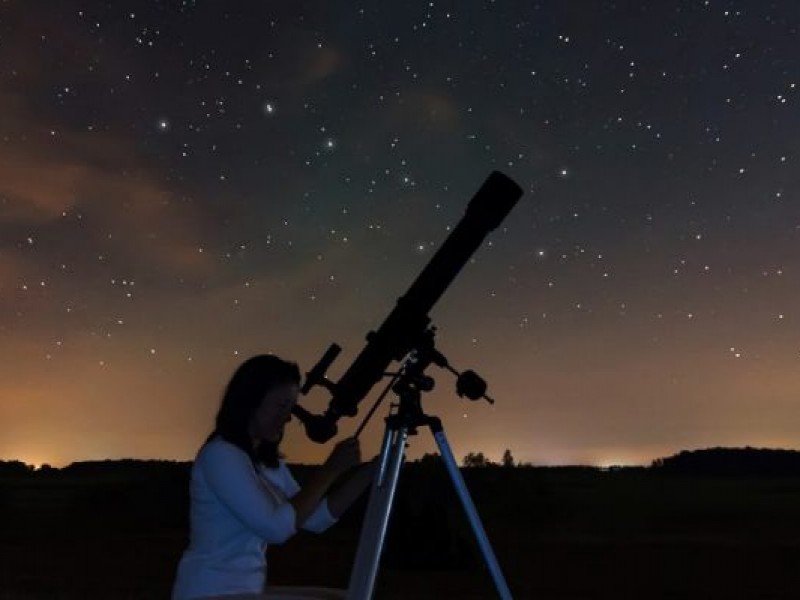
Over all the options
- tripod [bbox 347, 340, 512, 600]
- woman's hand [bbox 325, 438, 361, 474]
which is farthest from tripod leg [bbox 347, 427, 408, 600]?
woman's hand [bbox 325, 438, 361, 474]

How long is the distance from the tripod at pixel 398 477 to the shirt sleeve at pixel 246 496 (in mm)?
242

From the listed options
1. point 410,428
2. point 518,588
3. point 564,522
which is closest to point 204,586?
point 410,428

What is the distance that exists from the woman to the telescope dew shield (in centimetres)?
49

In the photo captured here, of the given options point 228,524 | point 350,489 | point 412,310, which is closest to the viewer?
point 228,524

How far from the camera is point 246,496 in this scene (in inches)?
101

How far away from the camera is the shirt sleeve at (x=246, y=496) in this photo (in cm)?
256

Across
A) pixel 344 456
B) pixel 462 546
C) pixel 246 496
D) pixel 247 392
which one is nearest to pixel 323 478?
pixel 344 456

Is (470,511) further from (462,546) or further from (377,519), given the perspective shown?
(462,546)

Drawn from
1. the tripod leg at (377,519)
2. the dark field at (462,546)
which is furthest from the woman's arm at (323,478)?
the dark field at (462,546)

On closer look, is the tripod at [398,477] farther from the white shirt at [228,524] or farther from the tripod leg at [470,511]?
the white shirt at [228,524]

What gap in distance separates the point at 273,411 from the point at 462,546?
8973 mm

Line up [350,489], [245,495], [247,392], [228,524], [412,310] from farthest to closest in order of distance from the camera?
[412,310] < [350,489] < [247,392] < [228,524] < [245,495]

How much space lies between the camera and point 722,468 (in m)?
57.1

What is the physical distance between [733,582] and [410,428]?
8469 millimetres
